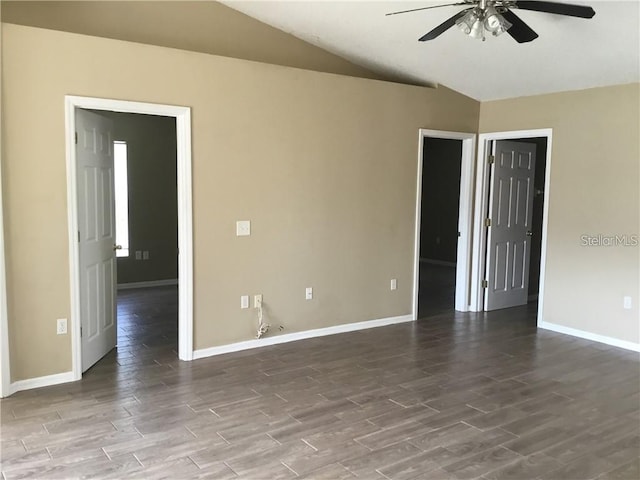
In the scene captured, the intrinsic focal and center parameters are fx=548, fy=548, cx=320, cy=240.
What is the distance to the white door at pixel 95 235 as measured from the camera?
417 cm

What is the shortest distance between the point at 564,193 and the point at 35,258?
4868 millimetres

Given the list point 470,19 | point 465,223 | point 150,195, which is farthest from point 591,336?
point 150,195

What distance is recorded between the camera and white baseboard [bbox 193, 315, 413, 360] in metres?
4.75

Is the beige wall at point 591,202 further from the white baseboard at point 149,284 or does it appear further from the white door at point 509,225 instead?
the white baseboard at point 149,284

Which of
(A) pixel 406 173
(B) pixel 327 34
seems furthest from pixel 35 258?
(A) pixel 406 173

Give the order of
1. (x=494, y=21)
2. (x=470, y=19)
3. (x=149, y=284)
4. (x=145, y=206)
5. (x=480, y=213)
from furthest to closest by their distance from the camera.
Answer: (x=149, y=284) < (x=145, y=206) < (x=480, y=213) < (x=470, y=19) < (x=494, y=21)

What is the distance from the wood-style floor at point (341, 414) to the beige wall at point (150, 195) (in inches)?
106

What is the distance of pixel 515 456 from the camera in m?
3.06

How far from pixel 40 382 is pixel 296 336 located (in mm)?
2217

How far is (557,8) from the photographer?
3.21m

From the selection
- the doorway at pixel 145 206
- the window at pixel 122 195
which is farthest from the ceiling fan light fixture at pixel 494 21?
the window at pixel 122 195

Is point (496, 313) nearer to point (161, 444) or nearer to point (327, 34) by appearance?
point (327, 34)

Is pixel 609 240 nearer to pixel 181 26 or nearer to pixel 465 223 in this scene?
pixel 465 223

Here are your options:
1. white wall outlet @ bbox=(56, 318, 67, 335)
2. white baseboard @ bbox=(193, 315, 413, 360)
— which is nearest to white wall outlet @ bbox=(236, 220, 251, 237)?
white baseboard @ bbox=(193, 315, 413, 360)
